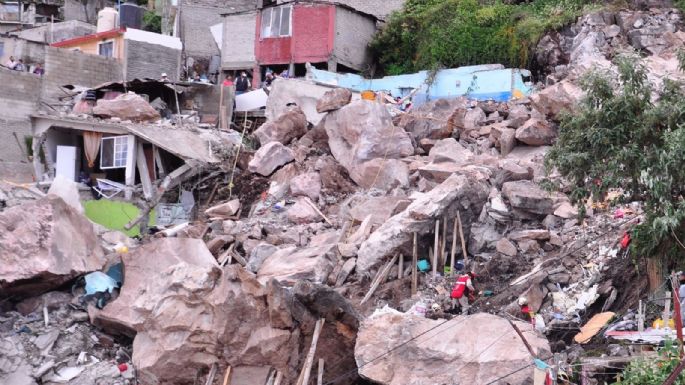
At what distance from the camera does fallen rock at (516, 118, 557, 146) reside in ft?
52.7

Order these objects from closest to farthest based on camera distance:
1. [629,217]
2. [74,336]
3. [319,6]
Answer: [74,336], [629,217], [319,6]

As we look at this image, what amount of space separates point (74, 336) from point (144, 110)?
Result: 8.94 m

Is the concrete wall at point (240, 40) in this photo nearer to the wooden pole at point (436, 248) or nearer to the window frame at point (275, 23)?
the window frame at point (275, 23)

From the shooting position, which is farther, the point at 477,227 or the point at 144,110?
the point at 144,110

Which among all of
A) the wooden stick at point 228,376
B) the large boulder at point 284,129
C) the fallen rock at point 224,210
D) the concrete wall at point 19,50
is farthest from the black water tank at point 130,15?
the wooden stick at point 228,376

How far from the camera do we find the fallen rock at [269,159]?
17250 millimetres

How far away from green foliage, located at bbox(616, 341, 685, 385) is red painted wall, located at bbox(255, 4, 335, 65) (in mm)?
17850

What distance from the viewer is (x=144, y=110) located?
18859mm

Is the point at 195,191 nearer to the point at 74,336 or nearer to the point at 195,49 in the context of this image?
the point at 74,336

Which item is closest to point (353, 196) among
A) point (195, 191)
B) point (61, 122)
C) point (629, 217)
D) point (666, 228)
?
point (195, 191)

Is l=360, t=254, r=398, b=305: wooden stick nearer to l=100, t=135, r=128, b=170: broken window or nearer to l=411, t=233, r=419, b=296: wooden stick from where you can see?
l=411, t=233, r=419, b=296: wooden stick

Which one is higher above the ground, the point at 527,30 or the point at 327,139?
the point at 527,30

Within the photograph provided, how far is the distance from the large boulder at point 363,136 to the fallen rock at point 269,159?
3.39ft

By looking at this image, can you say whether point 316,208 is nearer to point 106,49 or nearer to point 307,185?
point 307,185
